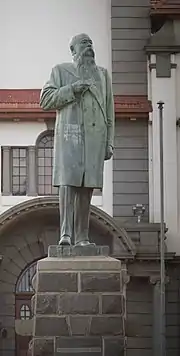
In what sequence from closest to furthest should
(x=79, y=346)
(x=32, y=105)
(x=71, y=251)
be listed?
1. (x=79, y=346)
2. (x=71, y=251)
3. (x=32, y=105)

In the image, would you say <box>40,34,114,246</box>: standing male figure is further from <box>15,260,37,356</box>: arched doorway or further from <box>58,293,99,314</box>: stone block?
<box>15,260,37,356</box>: arched doorway

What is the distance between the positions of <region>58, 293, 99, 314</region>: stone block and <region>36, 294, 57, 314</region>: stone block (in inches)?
2.6

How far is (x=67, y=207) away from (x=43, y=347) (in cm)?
168

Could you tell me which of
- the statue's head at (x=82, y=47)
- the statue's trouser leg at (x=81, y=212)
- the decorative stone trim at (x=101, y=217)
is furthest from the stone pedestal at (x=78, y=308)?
the decorative stone trim at (x=101, y=217)

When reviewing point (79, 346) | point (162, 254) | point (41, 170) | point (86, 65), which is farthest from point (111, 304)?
point (41, 170)

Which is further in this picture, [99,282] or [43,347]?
[99,282]

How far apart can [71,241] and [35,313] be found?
106 centimetres

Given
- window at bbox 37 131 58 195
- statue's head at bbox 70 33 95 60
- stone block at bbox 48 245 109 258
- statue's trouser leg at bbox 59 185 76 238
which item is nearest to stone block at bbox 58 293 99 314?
stone block at bbox 48 245 109 258

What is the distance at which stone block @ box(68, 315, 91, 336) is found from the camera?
10.1 meters

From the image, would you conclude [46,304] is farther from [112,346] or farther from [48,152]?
[48,152]

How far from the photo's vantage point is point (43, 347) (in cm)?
1013

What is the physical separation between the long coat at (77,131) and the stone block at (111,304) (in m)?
1.33

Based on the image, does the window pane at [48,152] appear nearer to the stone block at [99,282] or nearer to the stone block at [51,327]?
the stone block at [99,282]

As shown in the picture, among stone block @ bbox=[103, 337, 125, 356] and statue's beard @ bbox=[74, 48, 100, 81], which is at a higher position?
statue's beard @ bbox=[74, 48, 100, 81]
